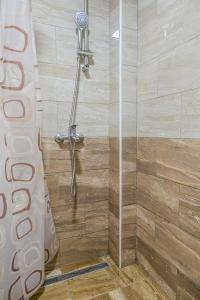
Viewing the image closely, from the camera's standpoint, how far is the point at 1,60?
1060 millimetres

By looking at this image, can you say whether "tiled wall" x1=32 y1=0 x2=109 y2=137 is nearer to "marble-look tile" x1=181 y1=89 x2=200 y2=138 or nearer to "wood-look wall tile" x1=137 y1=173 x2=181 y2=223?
"wood-look wall tile" x1=137 y1=173 x2=181 y2=223

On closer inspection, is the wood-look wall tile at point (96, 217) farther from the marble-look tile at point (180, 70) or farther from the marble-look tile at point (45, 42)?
the marble-look tile at point (45, 42)

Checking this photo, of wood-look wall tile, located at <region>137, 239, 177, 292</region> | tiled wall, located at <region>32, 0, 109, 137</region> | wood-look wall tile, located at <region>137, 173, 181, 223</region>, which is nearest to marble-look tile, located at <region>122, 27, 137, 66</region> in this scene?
tiled wall, located at <region>32, 0, 109, 137</region>

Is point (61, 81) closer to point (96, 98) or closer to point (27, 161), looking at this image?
point (96, 98)

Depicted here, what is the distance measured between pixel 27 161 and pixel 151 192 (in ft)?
2.57

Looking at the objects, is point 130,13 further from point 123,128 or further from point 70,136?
point 70,136

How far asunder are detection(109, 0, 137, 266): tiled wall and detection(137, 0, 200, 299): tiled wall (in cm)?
6

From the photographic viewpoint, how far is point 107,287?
1382 millimetres

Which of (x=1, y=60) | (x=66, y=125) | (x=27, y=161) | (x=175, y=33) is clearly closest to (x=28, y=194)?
(x=27, y=161)

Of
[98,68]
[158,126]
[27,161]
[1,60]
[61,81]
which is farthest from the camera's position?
[98,68]

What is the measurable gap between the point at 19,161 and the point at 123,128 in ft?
2.29

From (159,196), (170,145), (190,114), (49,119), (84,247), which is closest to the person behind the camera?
(190,114)

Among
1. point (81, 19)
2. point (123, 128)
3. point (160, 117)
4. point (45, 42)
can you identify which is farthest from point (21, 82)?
point (160, 117)

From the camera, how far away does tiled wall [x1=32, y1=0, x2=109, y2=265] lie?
140 centimetres
